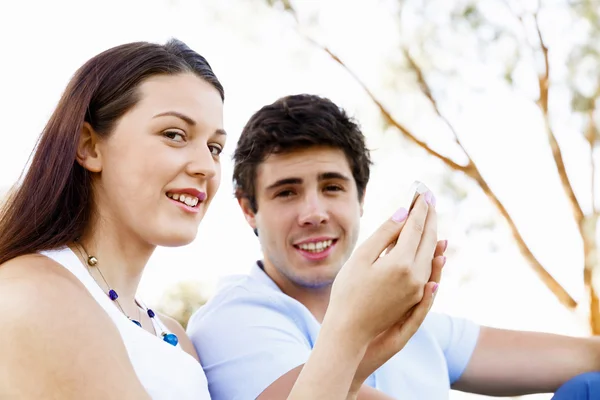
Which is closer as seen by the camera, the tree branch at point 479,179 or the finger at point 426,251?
the finger at point 426,251

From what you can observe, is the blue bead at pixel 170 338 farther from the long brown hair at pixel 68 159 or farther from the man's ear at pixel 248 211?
the man's ear at pixel 248 211

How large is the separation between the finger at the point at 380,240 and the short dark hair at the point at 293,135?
1.03 m

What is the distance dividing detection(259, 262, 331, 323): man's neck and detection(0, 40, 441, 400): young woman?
72 cm

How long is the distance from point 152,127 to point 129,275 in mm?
352

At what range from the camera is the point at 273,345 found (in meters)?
1.97

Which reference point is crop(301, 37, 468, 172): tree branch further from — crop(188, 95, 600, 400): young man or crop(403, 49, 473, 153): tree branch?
crop(188, 95, 600, 400): young man

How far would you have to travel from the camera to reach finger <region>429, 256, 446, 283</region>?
1.50 m

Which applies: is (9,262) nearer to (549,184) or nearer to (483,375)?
(483,375)

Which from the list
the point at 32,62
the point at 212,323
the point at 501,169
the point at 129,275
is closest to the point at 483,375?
the point at 212,323

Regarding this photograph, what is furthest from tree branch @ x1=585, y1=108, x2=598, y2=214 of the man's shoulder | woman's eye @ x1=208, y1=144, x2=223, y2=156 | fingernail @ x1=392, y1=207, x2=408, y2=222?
fingernail @ x1=392, y1=207, x2=408, y2=222

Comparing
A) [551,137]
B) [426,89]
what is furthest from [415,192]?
[551,137]

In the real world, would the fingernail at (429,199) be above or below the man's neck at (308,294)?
below

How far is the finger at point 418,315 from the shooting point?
58.3 inches

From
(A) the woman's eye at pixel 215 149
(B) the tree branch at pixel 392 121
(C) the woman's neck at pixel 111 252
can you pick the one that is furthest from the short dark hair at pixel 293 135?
(B) the tree branch at pixel 392 121
